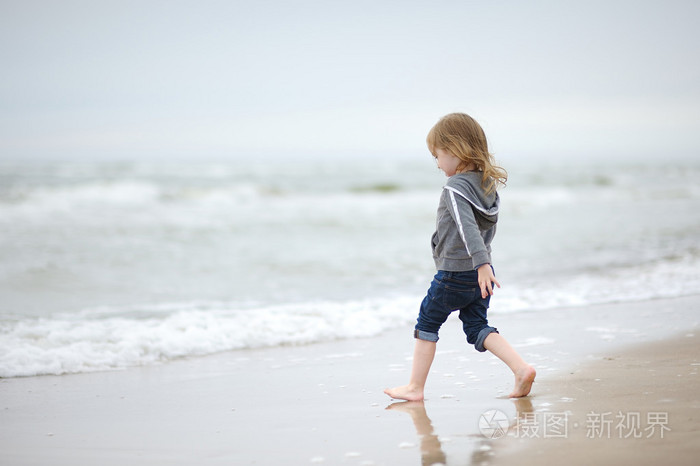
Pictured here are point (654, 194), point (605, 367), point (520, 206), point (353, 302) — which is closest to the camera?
point (605, 367)

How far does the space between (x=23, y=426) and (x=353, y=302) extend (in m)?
3.64

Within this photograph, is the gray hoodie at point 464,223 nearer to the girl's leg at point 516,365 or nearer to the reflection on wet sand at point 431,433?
the girl's leg at point 516,365

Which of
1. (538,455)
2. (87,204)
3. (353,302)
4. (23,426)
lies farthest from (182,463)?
(87,204)

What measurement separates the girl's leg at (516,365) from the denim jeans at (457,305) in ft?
0.13

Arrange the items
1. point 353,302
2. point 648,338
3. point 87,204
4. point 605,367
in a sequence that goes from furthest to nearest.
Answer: point 87,204, point 353,302, point 648,338, point 605,367

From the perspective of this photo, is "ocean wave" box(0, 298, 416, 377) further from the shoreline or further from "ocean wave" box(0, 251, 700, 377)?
the shoreline

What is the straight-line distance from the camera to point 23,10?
24.6 m

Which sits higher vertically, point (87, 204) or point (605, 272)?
point (87, 204)

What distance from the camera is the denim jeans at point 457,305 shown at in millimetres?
3107

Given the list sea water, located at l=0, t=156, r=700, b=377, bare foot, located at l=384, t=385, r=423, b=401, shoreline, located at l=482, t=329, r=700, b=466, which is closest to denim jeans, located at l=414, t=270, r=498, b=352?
bare foot, located at l=384, t=385, r=423, b=401

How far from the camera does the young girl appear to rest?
301 cm

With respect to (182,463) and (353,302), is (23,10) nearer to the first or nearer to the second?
(353,302)

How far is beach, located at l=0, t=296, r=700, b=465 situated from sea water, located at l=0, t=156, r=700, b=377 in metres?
0.40

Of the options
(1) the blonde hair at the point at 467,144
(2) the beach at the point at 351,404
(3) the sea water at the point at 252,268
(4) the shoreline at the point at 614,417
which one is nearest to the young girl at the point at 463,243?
(1) the blonde hair at the point at 467,144
